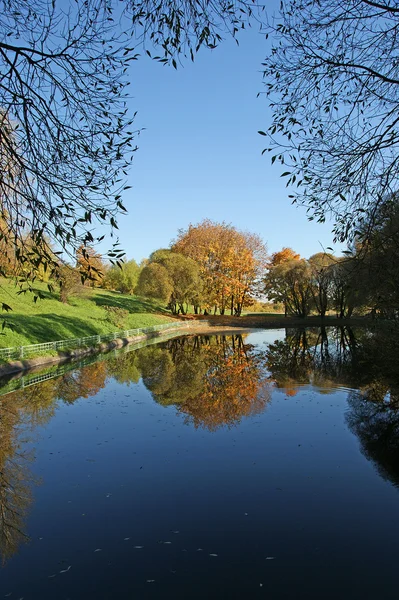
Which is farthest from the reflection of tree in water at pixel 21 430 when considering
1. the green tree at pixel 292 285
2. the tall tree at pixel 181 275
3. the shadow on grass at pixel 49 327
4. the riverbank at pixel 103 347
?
the green tree at pixel 292 285

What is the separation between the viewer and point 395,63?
20.3 ft

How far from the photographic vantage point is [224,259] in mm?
55125

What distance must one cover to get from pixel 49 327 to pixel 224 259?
31101 mm

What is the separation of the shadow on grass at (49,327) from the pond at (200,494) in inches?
390

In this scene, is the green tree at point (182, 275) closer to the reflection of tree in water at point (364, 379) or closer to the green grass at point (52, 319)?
the green grass at point (52, 319)

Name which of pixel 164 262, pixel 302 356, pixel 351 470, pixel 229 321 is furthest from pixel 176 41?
pixel 229 321

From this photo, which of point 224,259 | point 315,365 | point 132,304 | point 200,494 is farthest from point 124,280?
point 200,494

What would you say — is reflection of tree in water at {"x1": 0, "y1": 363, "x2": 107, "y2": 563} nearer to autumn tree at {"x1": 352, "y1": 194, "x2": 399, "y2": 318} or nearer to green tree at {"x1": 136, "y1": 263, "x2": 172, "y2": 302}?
autumn tree at {"x1": 352, "y1": 194, "x2": 399, "y2": 318}

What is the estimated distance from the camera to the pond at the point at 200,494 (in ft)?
16.1

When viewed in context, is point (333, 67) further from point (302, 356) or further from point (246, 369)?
point (302, 356)

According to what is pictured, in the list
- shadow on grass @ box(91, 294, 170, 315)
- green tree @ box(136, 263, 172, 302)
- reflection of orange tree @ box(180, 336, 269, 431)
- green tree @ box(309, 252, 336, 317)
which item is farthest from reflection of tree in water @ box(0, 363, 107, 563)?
green tree @ box(309, 252, 336, 317)

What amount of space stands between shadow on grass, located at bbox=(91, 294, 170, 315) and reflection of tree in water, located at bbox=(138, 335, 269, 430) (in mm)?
24770

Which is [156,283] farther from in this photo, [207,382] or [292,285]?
[207,382]

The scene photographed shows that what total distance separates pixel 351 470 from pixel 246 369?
12.6m
